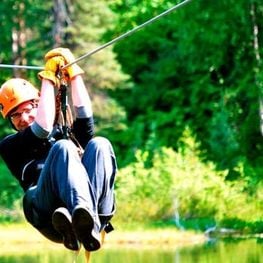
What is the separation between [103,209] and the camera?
7.70m

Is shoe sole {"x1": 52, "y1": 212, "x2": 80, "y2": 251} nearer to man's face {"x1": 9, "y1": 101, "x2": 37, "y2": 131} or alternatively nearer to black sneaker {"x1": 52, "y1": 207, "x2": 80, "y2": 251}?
black sneaker {"x1": 52, "y1": 207, "x2": 80, "y2": 251}

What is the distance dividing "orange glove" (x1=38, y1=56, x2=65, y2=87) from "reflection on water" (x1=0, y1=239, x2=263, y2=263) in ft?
26.0

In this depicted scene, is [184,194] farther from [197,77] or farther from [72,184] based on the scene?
[72,184]

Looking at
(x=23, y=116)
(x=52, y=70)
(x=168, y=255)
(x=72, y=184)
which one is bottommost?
(x=168, y=255)

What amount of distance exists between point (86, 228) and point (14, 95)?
1.23m

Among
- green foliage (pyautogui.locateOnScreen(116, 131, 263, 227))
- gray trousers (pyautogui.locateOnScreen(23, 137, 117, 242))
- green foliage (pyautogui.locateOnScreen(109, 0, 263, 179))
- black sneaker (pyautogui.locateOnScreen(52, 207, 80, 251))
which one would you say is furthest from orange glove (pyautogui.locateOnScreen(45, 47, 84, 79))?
green foliage (pyautogui.locateOnScreen(109, 0, 263, 179))

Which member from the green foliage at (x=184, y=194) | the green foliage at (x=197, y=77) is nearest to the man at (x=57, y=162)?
the green foliage at (x=184, y=194)

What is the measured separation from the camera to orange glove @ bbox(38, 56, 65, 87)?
7.82 metres

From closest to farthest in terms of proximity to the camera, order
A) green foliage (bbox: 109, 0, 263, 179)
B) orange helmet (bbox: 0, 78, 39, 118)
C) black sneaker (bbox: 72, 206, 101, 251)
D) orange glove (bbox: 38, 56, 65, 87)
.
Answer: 1. black sneaker (bbox: 72, 206, 101, 251)
2. orange glove (bbox: 38, 56, 65, 87)
3. orange helmet (bbox: 0, 78, 39, 118)
4. green foliage (bbox: 109, 0, 263, 179)

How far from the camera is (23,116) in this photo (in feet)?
26.4

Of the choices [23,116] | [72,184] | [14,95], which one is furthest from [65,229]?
[14,95]

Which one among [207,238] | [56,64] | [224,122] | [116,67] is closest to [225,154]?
[224,122]

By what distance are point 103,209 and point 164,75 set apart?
30188 millimetres

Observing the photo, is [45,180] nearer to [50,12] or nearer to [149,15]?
[50,12]
